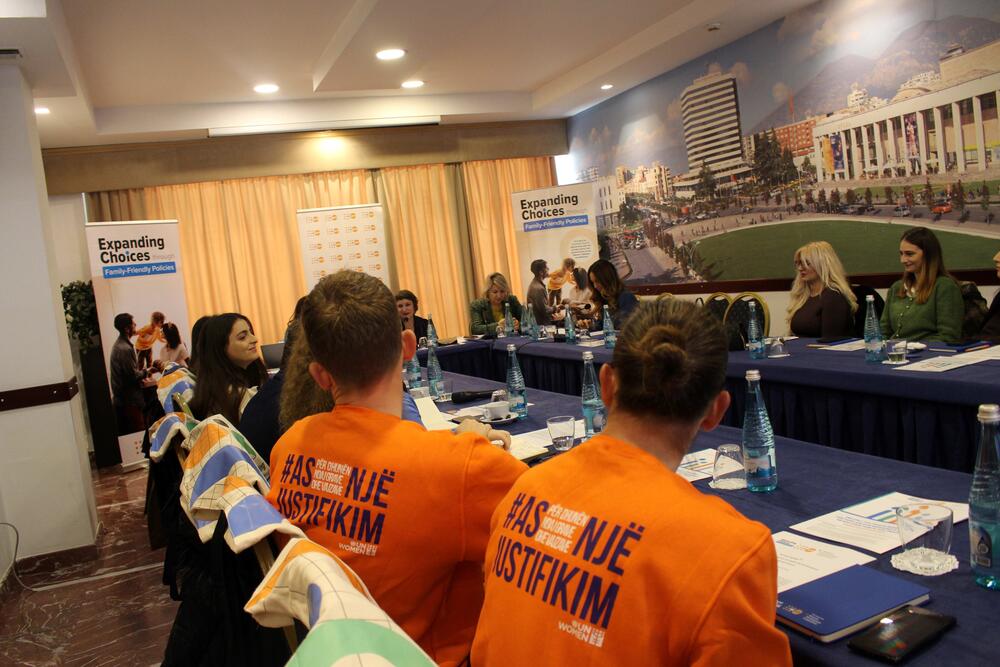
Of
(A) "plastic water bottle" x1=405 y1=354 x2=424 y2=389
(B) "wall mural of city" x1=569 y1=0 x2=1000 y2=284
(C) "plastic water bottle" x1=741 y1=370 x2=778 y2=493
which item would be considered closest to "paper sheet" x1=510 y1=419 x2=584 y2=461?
(C) "plastic water bottle" x1=741 y1=370 x2=778 y2=493

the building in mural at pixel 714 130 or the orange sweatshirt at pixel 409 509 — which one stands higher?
the building in mural at pixel 714 130

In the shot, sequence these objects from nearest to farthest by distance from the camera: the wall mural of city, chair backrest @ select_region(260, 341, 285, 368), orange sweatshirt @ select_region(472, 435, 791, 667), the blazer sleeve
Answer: orange sweatshirt @ select_region(472, 435, 791, 667)
the blazer sleeve
the wall mural of city
chair backrest @ select_region(260, 341, 285, 368)

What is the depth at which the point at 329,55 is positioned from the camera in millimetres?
5738

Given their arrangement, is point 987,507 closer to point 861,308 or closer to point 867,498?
point 867,498

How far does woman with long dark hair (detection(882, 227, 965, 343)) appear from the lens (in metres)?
3.79

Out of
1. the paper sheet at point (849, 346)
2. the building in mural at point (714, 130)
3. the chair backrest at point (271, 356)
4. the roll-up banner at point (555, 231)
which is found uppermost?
the building in mural at point (714, 130)

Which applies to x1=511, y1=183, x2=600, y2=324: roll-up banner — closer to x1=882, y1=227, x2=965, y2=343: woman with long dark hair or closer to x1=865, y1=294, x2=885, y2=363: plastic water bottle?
x1=882, y1=227, x2=965, y2=343: woman with long dark hair

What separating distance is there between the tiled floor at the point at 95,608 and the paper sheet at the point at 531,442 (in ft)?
5.74

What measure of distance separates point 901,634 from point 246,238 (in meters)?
7.47

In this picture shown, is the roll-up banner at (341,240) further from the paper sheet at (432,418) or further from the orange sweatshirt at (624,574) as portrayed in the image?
the orange sweatshirt at (624,574)

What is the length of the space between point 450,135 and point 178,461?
21.7 feet

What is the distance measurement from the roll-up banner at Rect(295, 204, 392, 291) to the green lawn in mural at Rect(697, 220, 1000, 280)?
3181 mm

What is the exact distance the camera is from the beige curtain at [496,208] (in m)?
8.60

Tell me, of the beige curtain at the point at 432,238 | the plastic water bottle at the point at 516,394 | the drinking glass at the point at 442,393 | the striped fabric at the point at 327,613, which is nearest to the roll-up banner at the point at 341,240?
the beige curtain at the point at 432,238
